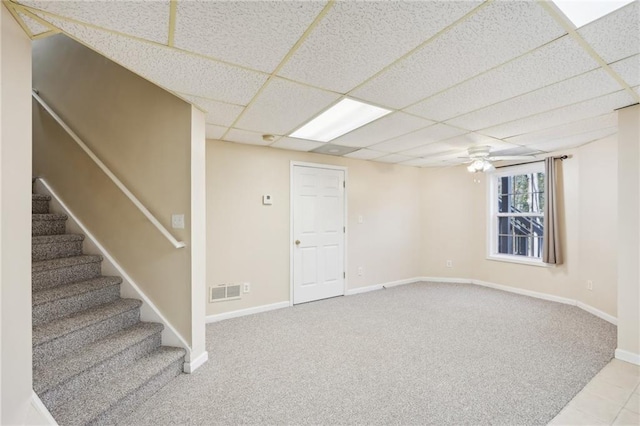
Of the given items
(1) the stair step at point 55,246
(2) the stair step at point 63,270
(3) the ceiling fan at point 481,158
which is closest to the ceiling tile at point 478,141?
(3) the ceiling fan at point 481,158

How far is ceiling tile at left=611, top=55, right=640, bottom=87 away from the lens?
1.73 m

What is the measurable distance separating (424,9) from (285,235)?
3.19 m

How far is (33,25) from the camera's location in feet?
4.67

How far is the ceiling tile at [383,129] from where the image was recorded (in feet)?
9.15

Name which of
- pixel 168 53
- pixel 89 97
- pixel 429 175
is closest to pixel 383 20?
pixel 168 53

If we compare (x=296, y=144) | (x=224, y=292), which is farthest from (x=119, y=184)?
(x=296, y=144)

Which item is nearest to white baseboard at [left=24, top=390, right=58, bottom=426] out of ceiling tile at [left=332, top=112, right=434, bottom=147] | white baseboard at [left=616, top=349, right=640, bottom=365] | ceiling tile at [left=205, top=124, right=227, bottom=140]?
ceiling tile at [left=205, top=124, right=227, bottom=140]

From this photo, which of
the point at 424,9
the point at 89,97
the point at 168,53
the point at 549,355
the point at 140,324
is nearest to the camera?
the point at 424,9

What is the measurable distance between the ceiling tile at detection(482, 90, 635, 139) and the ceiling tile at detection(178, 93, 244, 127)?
2.63 meters

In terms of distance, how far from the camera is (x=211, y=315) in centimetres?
351

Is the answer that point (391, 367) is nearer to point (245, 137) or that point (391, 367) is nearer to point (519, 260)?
point (245, 137)

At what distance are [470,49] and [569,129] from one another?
239cm

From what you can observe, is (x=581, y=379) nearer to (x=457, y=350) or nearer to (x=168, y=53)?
(x=457, y=350)

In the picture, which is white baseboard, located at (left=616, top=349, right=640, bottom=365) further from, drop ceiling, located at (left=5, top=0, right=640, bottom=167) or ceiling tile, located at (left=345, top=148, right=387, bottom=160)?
ceiling tile, located at (left=345, top=148, right=387, bottom=160)
